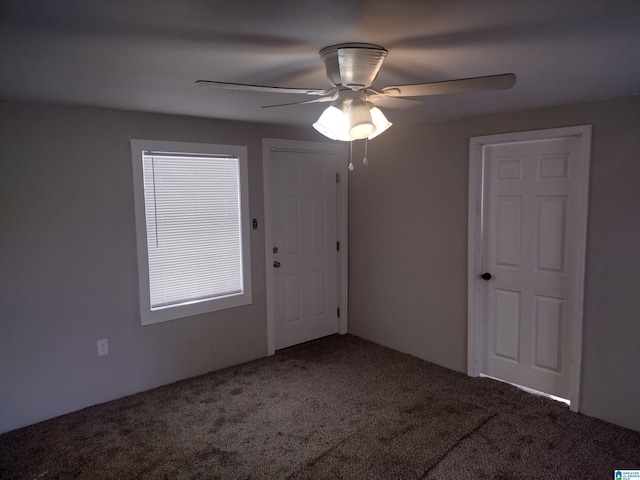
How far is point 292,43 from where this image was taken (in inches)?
71.1

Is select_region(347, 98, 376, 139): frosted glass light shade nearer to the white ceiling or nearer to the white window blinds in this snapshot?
the white ceiling

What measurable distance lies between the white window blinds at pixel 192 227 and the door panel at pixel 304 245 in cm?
47

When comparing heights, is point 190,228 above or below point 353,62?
below

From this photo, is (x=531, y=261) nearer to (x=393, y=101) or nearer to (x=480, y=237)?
(x=480, y=237)

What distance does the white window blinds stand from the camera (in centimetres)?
357

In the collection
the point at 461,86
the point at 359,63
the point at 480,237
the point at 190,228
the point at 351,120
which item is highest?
the point at 359,63

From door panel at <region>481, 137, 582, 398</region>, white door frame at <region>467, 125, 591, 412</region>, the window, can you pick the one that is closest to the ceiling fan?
white door frame at <region>467, 125, 591, 412</region>

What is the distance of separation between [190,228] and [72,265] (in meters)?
0.91

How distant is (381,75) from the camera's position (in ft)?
7.65

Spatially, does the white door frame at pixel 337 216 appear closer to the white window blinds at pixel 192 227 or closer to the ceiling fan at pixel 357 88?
the white window blinds at pixel 192 227

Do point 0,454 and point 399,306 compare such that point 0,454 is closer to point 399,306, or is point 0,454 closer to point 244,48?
point 244,48

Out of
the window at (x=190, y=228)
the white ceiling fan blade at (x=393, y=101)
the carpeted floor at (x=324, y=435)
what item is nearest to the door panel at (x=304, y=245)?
the window at (x=190, y=228)

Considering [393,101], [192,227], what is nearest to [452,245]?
[393,101]

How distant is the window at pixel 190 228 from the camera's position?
352cm
